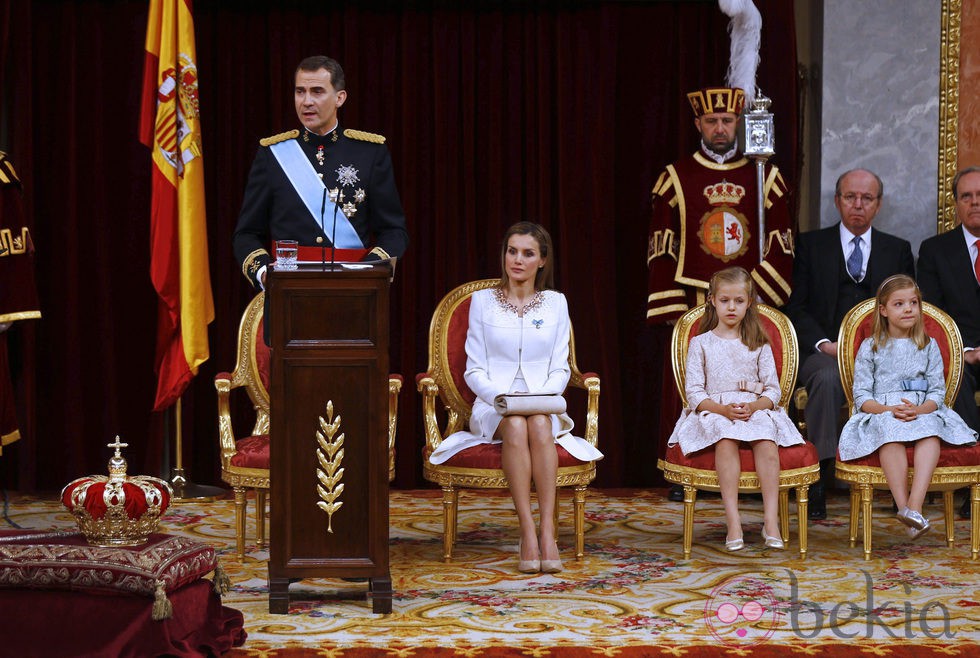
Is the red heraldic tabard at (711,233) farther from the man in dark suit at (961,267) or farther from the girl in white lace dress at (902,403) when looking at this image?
the girl in white lace dress at (902,403)

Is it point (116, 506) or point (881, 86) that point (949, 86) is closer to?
point (881, 86)

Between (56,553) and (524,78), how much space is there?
13.7 feet

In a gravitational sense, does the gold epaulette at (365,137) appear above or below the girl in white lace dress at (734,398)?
above

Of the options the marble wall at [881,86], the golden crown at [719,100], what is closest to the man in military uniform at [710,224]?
the golden crown at [719,100]

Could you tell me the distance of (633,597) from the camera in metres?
4.58

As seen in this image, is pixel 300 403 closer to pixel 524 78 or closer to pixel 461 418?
pixel 461 418

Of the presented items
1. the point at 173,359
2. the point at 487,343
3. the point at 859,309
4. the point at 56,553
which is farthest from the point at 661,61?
the point at 56,553

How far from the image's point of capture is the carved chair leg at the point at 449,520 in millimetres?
5160

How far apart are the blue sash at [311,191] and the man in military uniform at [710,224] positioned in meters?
2.06

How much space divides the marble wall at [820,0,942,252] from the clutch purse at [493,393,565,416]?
7.94 feet

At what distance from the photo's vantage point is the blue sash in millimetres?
5078

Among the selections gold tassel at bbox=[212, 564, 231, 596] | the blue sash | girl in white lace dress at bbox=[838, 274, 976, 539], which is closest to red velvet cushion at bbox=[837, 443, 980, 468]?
girl in white lace dress at bbox=[838, 274, 976, 539]

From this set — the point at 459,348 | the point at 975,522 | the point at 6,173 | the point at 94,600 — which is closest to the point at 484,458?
the point at 459,348

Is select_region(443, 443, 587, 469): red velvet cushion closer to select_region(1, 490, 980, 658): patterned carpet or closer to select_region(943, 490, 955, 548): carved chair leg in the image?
select_region(1, 490, 980, 658): patterned carpet
